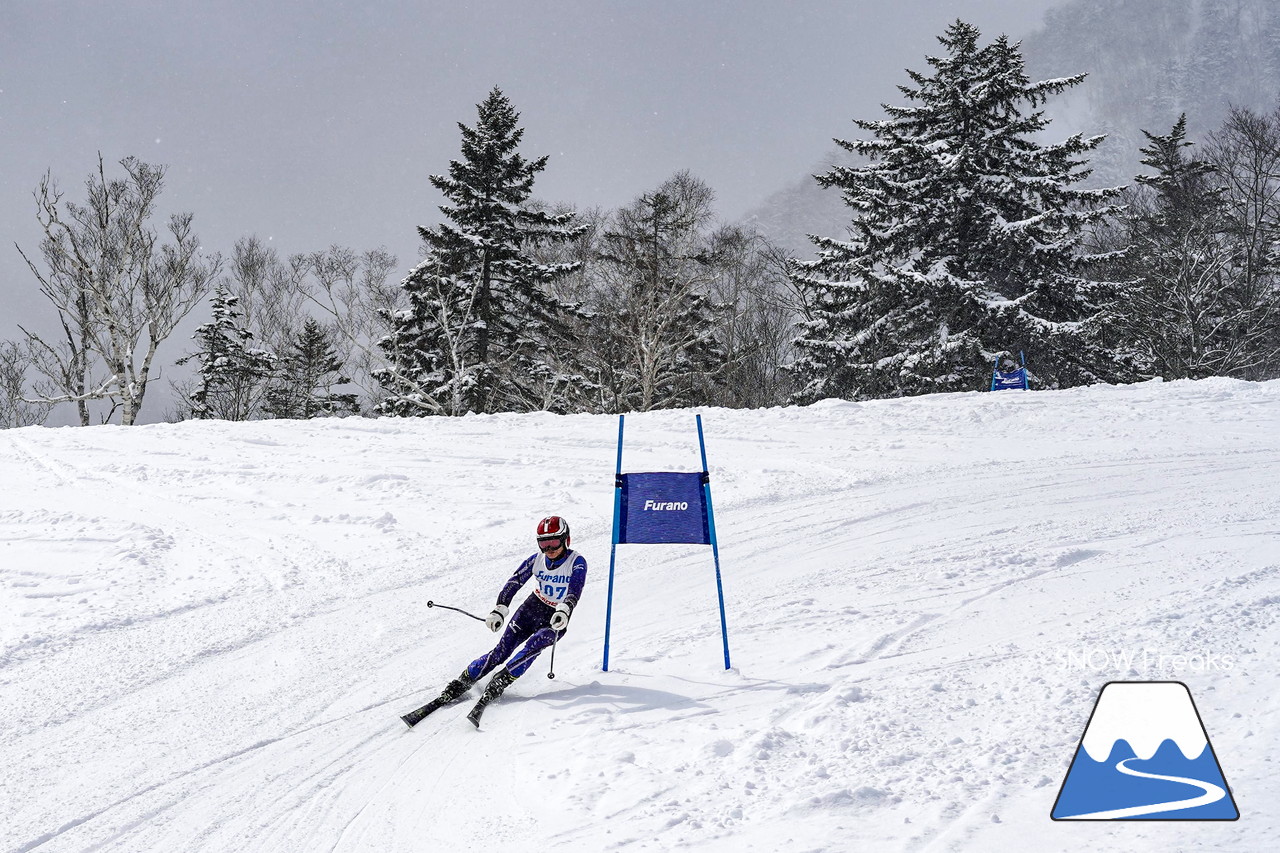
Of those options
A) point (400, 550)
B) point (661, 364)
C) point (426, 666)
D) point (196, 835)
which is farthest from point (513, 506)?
point (661, 364)

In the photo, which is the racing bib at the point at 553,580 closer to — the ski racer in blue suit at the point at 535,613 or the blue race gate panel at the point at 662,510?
the ski racer in blue suit at the point at 535,613

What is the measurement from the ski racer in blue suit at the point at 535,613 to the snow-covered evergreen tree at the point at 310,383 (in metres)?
35.9

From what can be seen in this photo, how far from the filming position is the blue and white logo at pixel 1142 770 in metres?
2.92

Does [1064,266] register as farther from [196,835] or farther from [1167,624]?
[196,835]

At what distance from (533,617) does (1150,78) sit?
167630 millimetres

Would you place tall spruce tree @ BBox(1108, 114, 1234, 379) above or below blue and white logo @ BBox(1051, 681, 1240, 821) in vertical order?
above

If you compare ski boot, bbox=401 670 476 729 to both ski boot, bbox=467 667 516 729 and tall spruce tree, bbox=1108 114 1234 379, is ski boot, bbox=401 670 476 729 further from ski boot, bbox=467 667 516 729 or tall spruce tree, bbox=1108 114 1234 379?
tall spruce tree, bbox=1108 114 1234 379

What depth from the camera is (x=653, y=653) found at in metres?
5.87

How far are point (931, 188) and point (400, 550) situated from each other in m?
22.4

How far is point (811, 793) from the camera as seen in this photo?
11.6 feet

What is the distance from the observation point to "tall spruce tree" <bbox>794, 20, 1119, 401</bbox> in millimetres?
22406

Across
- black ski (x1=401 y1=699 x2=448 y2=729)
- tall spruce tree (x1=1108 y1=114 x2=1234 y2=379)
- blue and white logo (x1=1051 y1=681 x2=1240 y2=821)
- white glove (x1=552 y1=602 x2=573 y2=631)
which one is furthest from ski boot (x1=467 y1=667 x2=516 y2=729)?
tall spruce tree (x1=1108 y1=114 x2=1234 y2=379)

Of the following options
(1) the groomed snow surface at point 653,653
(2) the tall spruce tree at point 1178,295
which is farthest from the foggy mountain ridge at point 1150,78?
(1) the groomed snow surface at point 653,653

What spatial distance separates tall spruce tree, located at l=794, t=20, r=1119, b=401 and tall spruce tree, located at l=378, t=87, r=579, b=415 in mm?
10216
